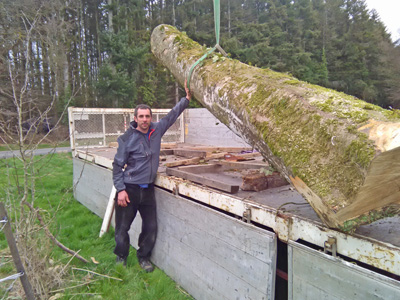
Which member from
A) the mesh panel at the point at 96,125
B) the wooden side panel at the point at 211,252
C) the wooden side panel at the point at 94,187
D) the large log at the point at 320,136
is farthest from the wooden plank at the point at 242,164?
the mesh panel at the point at 96,125

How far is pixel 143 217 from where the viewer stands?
3602 millimetres

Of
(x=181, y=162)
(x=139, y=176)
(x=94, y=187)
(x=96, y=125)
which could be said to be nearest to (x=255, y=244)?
(x=139, y=176)

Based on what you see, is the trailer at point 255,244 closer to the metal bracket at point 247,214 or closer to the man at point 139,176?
the metal bracket at point 247,214

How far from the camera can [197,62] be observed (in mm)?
2924

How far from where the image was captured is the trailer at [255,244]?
65.5 inches

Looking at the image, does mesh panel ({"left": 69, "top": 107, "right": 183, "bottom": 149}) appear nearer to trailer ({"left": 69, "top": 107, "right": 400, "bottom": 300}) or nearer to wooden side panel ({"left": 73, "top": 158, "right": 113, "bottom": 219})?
wooden side panel ({"left": 73, "top": 158, "right": 113, "bottom": 219})

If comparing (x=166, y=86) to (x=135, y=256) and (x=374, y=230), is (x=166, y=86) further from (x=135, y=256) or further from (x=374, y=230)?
(x=374, y=230)

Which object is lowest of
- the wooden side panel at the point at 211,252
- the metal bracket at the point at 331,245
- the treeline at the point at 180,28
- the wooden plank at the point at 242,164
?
the wooden side panel at the point at 211,252

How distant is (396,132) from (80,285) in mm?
3150

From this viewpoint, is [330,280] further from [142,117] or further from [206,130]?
[206,130]

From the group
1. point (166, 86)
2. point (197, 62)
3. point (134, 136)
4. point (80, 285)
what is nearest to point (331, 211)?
point (197, 62)

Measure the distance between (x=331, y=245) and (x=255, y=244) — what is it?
63 cm

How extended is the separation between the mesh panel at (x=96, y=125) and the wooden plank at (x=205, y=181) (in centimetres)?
357

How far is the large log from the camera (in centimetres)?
141
